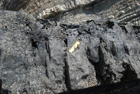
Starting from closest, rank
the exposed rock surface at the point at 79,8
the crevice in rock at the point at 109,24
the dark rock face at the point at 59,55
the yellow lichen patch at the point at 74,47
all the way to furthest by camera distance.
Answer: the dark rock face at the point at 59,55 < the yellow lichen patch at the point at 74,47 < the crevice in rock at the point at 109,24 < the exposed rock surface at the point at 79,8

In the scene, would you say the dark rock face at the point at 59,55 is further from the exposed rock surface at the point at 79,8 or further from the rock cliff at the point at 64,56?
the exposed rock surface at the point at 79,8

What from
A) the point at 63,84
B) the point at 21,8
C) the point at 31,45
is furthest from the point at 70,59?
the point at 21,8

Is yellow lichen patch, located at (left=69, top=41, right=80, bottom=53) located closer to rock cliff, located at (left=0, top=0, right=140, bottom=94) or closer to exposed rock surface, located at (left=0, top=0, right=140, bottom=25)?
rock cliff, located at (left=0, top=0, right=140, bottom=94)

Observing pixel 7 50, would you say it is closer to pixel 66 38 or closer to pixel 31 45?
pixel 31 45

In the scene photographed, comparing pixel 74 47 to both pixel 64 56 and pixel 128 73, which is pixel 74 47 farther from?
pixel 128 73

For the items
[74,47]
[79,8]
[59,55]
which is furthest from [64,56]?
[79,8]

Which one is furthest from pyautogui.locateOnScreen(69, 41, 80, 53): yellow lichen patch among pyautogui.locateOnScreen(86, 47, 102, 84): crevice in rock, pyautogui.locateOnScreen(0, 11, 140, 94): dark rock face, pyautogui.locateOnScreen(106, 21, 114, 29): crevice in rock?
pyautogui.locateOnScreen(106, 21, 114, 29): crevice in rock

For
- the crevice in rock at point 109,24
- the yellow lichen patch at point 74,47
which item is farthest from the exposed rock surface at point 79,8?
the yellow lichen patch at point 74,47

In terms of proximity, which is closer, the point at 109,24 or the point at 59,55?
the point at 59,55
